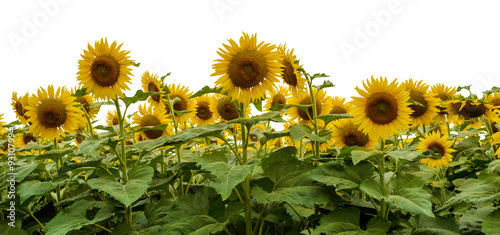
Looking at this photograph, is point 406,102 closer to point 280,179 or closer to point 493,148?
point 280,179

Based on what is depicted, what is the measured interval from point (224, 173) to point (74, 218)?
99 cm

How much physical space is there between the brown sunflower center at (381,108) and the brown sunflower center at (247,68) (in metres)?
0.67

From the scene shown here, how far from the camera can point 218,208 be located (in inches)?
84.4

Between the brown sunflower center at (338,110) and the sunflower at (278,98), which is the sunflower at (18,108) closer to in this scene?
the sunflower at (278,98)

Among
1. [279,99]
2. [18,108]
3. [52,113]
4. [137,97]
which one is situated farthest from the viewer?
[18,108]

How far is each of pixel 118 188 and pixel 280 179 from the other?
883 mm

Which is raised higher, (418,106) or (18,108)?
(18,108)

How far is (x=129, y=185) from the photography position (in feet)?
Answer: 6.90

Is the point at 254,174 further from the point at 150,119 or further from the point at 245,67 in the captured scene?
the point at 150,119

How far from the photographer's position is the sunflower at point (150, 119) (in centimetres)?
344

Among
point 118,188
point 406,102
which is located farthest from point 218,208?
point 406,102

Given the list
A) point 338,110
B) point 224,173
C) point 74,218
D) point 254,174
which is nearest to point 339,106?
point 338,110

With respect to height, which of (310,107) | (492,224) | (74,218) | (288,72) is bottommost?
(492,224)

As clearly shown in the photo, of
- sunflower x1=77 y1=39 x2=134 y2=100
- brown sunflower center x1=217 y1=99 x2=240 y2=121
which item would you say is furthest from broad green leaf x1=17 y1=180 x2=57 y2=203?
brown sunflower center x1=217 y1=99 x2=240 y2=121
